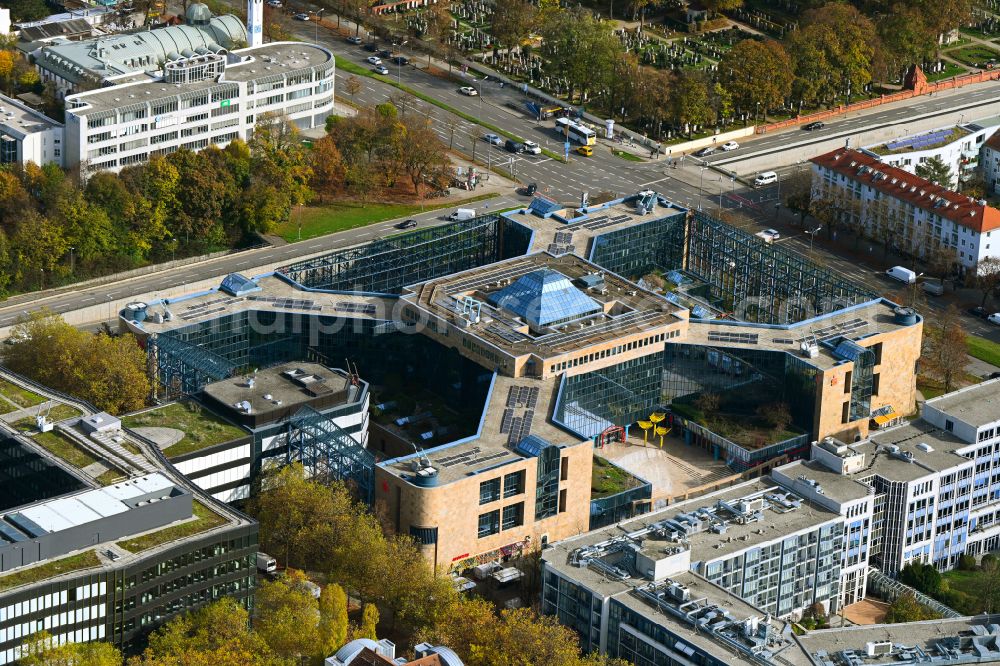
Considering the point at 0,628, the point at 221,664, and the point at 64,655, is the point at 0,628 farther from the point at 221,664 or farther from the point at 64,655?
the point at 221,664

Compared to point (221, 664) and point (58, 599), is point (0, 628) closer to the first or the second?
point (58, 599)

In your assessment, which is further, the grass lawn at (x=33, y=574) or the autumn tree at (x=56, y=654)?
the grass lawn at (x=33, y=574)

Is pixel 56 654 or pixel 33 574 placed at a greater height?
pixel 33 574

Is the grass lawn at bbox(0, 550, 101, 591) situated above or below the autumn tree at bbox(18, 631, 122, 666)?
above

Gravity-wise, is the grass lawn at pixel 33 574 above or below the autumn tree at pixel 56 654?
above

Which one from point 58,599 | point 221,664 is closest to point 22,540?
point 58,599

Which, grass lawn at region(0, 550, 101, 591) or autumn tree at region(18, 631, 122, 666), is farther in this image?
grass lawn at region(0, 550, 101, 591)

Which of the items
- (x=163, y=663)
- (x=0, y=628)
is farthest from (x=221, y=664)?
(x=0, y=628)

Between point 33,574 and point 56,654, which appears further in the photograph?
point 33,574

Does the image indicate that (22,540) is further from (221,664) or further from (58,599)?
(221,664)
